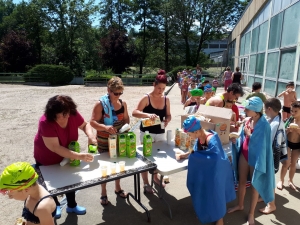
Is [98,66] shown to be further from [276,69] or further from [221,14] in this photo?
[276,69]

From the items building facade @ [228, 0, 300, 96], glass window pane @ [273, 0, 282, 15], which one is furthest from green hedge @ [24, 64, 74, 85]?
glass window pane @ [273, 0, 282, 15]

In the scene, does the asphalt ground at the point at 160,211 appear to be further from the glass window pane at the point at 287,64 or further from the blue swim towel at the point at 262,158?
the glass window pane at the point at 287,64

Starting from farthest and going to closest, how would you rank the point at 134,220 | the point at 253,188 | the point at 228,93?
1. the point at 228,93
2. the point at 134,220
3. the point at 253,188

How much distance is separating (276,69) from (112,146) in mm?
9132

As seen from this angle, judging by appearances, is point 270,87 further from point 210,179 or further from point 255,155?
point 210,179

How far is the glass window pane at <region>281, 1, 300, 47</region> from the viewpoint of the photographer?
7953mm

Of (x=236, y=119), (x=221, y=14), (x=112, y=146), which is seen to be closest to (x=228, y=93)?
(x=236, y=119)

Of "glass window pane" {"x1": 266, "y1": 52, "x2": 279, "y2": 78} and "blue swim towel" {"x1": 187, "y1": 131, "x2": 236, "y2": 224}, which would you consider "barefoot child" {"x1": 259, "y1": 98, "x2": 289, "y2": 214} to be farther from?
"glass window pane" {"x1": 266, "y1": 52, "x2": 279, "y2": 78}

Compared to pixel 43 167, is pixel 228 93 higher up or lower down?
higher up

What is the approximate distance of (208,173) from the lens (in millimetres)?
2453

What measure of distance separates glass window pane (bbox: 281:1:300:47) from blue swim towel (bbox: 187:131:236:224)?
7.43m

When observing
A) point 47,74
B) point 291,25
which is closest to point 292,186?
point 291,25

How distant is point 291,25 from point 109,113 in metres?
8.51

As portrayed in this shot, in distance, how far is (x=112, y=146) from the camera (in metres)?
2.79
